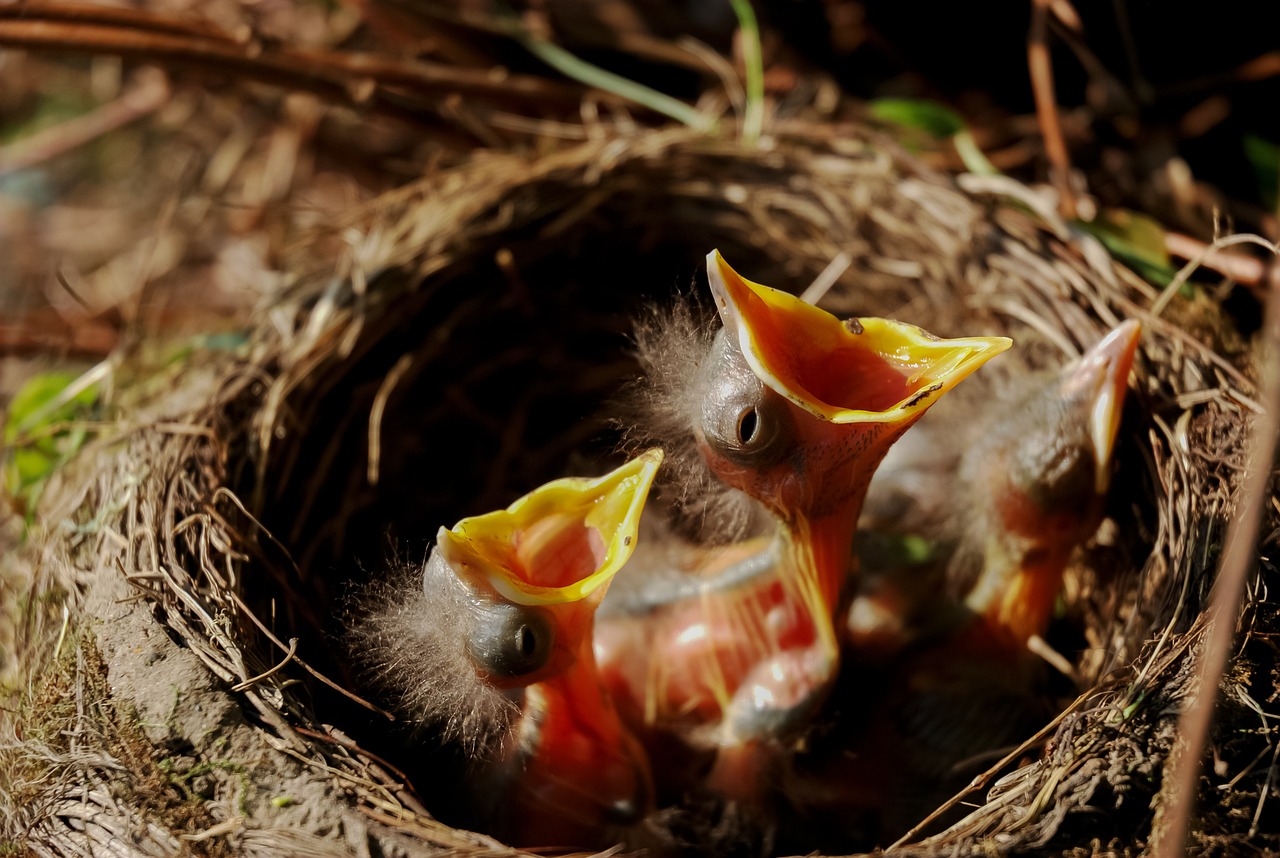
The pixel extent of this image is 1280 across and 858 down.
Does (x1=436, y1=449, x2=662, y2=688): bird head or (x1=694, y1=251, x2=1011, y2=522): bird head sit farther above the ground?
(x1=694, y1=251, x2=1011, y2=522): bird head

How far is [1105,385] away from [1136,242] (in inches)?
15.4

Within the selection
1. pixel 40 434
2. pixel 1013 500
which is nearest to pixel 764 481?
pixel 1013 500

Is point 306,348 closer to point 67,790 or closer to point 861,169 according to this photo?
point 67,790

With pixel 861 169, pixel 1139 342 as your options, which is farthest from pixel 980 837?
pixel 861 169

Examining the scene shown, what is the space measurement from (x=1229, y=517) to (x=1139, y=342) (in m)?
0.29

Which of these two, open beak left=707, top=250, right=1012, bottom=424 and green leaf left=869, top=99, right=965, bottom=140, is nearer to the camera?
open beak left=707, top=250, right=1012, bottom=424

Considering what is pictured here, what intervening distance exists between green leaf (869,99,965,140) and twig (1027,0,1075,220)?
13 centimetres

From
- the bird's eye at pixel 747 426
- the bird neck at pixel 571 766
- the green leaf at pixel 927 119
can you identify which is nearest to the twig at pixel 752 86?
the green leaf at pixel 927 119

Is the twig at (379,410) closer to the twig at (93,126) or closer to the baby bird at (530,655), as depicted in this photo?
the baby bird at (530,655)

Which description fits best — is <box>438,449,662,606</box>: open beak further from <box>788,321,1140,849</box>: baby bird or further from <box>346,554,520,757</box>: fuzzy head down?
<box>788,321,1140,849</box>: baby bird

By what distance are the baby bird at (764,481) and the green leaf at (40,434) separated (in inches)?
31.8

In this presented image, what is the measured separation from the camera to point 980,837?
3.32 feet

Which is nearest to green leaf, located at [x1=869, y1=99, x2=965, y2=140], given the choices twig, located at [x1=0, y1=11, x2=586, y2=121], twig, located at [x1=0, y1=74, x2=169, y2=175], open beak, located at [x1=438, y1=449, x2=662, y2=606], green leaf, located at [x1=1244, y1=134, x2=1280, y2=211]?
green leaf, located at [x1=1244, y1=134, x2=1280, y2=211]

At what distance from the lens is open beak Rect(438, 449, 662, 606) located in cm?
110
